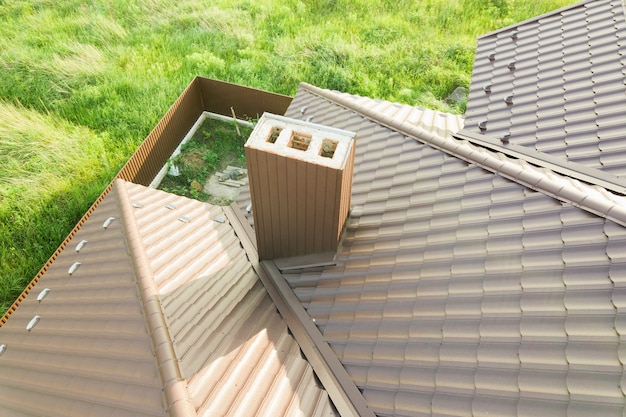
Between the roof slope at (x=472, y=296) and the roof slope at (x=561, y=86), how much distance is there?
7.91 feet

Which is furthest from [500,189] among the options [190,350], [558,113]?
[190,350]

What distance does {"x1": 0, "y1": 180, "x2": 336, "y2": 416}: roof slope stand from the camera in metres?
4.75

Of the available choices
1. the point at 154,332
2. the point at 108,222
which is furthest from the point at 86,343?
the point at 108,222

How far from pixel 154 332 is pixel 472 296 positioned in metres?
4.02

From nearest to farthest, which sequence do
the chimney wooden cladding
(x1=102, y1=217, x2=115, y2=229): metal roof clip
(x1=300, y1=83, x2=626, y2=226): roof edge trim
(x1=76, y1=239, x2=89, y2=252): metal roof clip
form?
(x1=300, y1=83, x2=626, y2=226): roof edge trim
the chimney wooden cladding
(x1=102, y1=217, x2=115, y2=229): metal roof clip
(x1=76, y1=239, x2=89, y2=252): metal roof clip

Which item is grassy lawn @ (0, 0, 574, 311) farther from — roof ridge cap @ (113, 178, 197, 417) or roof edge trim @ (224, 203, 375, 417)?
roof edge trim @ (224, 203, 375, 417)

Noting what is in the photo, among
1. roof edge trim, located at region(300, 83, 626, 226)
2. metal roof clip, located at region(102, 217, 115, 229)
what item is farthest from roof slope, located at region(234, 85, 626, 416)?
metal roof clip, located at region(102, 217, 115, 229)

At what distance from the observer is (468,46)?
18844 millimetres

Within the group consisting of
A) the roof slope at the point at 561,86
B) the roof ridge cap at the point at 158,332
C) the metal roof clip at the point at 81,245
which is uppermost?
the roof slope at the point at 561,86

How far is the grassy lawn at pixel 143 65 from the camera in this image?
12828 millimetres

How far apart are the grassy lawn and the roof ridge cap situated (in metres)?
6.69

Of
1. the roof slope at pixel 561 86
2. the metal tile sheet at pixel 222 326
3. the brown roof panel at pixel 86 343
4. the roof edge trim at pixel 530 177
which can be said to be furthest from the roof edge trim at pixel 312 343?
the roof slope at pixel 561 86

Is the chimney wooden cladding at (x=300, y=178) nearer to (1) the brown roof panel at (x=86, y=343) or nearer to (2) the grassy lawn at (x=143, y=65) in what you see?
(1) the brown roof panel at (x=86, y=343)

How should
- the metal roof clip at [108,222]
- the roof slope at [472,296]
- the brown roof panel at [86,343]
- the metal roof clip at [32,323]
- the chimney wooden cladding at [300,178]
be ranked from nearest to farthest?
the roof slope at [472,296] < the brown roof panel at [86,343] < the chimney wooden cladding at [300,178] < the metal roof clip at [32,323] < the metal roof clip at [108,222]
